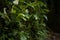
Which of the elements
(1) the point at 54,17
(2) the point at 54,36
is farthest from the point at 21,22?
(1) the point at 54,17

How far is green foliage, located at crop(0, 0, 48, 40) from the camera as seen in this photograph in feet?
15.2

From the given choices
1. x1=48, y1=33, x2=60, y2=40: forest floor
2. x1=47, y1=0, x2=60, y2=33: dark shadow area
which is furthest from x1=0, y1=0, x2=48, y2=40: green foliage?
x1=47, y1=0, x2=60, y2=33: dark shadow area

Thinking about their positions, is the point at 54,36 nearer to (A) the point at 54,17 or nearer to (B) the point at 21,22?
(A) the point at 54,17

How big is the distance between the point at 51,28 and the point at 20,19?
3.51 metres

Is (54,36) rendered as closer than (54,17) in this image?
Yes

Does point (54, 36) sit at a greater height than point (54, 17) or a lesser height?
lesser

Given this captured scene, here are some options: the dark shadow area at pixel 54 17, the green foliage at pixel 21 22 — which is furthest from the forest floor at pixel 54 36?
the green foliage at pixel 21 22

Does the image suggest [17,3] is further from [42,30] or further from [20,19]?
[42,30]

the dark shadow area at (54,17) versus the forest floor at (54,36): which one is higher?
the dark shadow area at (54,17)

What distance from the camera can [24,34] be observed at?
4.75 meters

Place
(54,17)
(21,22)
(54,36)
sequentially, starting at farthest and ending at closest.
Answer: (54,17), (54,36), (21,22)

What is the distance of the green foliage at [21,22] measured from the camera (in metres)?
4.64

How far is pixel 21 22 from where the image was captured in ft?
16.1

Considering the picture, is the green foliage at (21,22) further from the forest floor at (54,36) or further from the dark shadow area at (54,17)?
the dark shadow area at (54,17)
